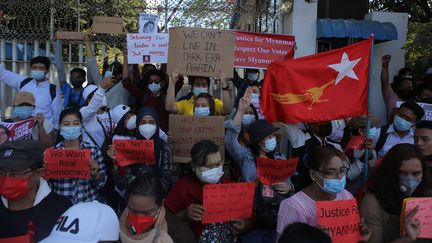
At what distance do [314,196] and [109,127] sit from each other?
2.88m

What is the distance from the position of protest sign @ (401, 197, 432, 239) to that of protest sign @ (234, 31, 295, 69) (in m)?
3.68

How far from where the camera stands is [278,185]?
3885 mm

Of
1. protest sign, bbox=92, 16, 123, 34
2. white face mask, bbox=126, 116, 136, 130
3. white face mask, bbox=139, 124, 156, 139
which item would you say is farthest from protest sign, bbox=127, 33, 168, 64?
white face mask, bbox=139, 124, 156, 139

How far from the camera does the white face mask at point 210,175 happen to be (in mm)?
3609

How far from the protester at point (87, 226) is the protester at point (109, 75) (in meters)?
4.20

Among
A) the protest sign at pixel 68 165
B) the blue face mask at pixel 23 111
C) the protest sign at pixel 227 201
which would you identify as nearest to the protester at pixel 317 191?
the protest sign at pixel 227 201

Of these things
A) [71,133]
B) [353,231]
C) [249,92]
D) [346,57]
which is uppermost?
[346,57]

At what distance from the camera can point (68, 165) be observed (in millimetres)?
3791

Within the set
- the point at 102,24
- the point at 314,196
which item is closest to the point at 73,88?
the point at 102,24

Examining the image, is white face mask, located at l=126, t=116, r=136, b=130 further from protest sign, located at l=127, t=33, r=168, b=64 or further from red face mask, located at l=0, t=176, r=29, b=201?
red face mask, located at l=0, t=176, r=29, b=201

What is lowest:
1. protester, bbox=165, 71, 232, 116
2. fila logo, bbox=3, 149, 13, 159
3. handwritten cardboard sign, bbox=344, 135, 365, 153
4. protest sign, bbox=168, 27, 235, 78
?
handwritten cardboard sign, bbox=344, 135, 365, 153

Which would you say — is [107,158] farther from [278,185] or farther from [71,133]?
[278,185]

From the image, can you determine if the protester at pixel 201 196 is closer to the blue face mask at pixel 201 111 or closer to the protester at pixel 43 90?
the blue face mask at pixel 201 111

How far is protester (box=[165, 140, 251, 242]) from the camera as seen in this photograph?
3.53 metres
